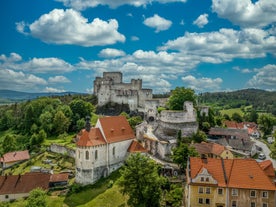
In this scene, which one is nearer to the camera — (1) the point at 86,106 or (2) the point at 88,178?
(2) the point at 88,178

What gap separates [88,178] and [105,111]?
58755 millimetres

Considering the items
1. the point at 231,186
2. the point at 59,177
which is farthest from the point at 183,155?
the point at 59,177

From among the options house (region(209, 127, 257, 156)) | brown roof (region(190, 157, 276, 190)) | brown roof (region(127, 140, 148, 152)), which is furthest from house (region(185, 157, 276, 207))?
house (region(209, 127, 257, 156))

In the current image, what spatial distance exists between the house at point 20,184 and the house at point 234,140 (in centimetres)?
4366

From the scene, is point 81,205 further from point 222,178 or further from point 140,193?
point 222,178

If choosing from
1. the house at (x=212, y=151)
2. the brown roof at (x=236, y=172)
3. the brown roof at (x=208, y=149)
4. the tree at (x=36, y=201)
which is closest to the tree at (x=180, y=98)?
the brown roof at (x=208, y=149)

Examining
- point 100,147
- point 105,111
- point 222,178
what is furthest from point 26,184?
point 105,111

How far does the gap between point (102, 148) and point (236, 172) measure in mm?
27189

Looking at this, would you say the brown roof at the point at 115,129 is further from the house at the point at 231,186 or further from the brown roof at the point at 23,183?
the house at the point at 231,186

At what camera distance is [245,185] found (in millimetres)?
39781

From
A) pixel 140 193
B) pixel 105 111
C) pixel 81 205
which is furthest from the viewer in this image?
pixel 105 111

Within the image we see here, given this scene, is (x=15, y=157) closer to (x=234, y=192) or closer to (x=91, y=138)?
(x=91, y=138)

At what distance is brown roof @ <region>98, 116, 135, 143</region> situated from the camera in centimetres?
5960

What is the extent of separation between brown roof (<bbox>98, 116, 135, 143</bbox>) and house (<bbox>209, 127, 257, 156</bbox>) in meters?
25.6
